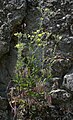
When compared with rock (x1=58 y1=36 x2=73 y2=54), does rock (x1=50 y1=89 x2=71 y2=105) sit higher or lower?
lower

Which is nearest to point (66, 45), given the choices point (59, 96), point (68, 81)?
point (68, 81)

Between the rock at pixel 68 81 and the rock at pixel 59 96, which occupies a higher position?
the rock at pixel 68 81

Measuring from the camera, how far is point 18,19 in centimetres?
251

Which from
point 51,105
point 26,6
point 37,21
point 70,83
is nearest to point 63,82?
point 70,83

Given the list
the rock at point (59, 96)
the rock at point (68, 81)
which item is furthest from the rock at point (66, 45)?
the rock at point (59, 96)

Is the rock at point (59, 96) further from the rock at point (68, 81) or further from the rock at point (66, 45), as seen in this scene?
the rock at point (66, 45)

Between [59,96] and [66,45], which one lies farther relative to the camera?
[66,45]

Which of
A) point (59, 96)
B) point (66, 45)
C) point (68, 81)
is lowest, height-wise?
point (59, 96)

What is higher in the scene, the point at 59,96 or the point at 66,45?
the point at 66,45

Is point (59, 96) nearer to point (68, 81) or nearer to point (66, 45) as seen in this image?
point (68, 81)

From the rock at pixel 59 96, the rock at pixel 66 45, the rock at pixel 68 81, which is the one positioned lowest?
the rock at pixel 59 96

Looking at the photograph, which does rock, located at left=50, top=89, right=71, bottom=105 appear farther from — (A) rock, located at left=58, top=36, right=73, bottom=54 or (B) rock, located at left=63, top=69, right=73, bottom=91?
(A) rock, located at left=58, top=36, right=73, bottom=54

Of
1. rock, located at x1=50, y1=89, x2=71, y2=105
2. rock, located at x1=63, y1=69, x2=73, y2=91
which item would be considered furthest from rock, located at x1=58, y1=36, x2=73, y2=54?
rock, located at x1=50, y1=89, x2=71, y2=105

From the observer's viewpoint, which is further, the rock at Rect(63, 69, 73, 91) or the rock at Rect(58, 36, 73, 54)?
the rock at Rect(58, 36, 73, 54)
